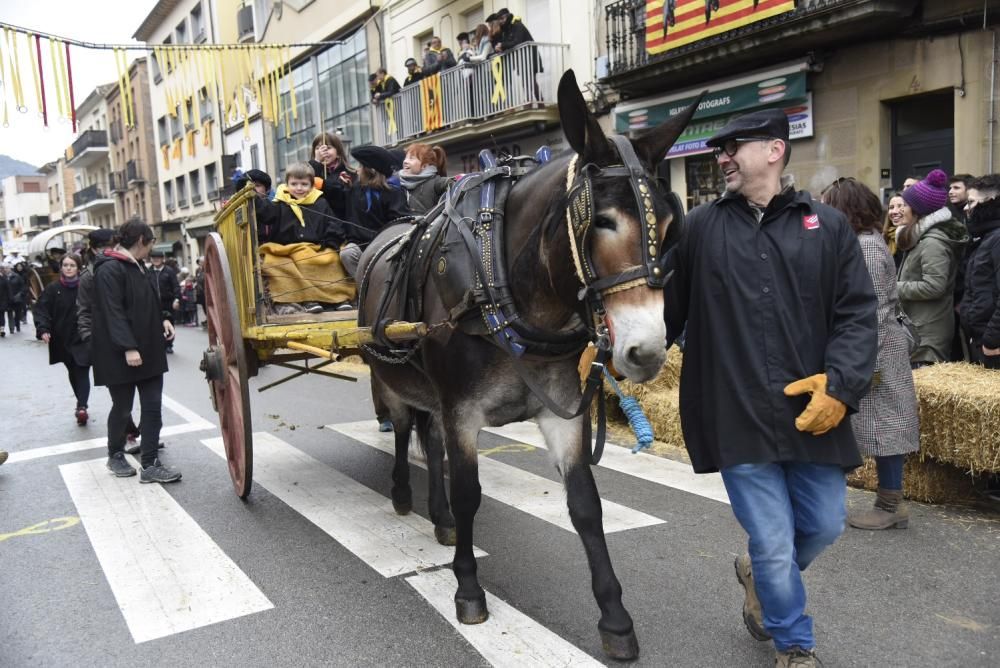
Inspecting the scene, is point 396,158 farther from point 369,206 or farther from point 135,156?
point 135,156

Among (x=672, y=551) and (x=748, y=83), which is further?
(x=748, y=83)

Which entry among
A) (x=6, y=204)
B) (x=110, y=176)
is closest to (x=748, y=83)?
(x=110, y=176)

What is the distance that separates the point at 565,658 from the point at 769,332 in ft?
4.83

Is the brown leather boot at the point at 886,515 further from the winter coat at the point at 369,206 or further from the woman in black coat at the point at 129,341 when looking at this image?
the woman in black coat at the point at 129,341

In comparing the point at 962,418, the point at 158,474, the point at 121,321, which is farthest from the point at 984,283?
the point at 121,321

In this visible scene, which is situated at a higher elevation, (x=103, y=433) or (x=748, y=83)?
(x=748, y=83)

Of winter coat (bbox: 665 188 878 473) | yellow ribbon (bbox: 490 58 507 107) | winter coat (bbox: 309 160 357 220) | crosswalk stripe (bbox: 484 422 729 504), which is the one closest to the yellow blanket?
winter coat (bbox: 309 160 357 220)

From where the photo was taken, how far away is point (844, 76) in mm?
10289

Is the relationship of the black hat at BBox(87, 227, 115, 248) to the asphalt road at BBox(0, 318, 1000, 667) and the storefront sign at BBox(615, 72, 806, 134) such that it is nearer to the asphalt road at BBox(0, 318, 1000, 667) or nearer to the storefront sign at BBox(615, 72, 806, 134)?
the asphalt road at BBox(0, 318, 1000, 667)

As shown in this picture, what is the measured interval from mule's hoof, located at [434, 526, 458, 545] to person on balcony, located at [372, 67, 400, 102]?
1509 cm

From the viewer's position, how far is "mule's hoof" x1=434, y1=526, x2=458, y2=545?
428 centimetres

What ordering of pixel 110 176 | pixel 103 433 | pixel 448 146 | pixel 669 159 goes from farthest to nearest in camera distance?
pixel 110 176 < pixel 448 146 < pixel 669 159 < pixel 103 433

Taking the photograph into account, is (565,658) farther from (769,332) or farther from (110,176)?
(110,176)

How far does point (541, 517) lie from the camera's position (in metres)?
4.66
